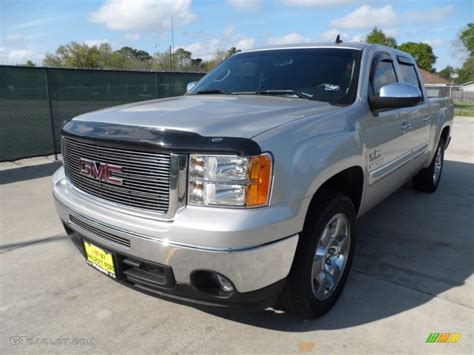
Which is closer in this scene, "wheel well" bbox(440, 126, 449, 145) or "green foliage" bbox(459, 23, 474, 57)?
"wheel well" bbox(440, 126, 449, 145)

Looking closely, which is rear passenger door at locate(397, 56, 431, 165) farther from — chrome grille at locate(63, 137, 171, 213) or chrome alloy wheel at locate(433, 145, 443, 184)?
chrome grille at locate(63, 137, 171, 213)

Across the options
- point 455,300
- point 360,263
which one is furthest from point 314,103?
point 455,300

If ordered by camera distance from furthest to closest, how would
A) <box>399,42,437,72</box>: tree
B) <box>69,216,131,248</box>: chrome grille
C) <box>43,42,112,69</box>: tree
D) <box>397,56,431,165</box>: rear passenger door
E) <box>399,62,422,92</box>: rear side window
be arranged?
<box>399,42,437,72</box>: tree < <box>43,42,112,69</box>: tree < <box>399,62,422,92</box>: rear side window < <box>397,56,431,165</box>: rear passenger door < <box>69,216,131,248</box>: chrome grille

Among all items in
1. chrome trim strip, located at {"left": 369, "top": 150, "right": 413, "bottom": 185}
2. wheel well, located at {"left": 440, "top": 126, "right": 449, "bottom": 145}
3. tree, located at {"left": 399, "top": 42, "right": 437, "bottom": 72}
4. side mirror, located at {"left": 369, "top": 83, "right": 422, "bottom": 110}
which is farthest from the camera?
tree, located at {"left": 399, "top": 42, "right": 437, "bottom": 72}

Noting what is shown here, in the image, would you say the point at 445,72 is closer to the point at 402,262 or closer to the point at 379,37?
the point at 379,37

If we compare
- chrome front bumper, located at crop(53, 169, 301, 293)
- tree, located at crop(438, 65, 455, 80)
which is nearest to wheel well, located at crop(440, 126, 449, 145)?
chrome front bumper, located at crop(53, 169, 301, 293)

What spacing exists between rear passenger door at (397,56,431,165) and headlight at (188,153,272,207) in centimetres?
241

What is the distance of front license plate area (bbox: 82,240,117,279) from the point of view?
2.38 meters

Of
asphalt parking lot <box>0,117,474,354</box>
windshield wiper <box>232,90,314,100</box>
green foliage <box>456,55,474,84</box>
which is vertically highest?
green foliage <box>456,55,474,84</box>

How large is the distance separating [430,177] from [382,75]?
254cm

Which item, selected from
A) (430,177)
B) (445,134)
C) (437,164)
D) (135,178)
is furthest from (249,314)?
(445,134)

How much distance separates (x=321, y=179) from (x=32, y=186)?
4.89m

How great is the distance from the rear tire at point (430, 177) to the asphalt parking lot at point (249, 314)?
1.40 metres

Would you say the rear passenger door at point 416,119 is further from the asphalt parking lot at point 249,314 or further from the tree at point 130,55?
the tree at point 130,55
